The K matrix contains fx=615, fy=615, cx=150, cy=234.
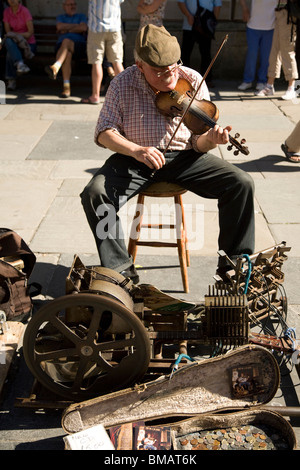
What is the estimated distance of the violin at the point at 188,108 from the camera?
3521 mm

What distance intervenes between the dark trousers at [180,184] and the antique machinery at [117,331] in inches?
16.4

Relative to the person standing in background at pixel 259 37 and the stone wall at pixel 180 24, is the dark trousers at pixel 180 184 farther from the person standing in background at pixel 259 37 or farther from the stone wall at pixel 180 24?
the stone wall at pixel 180 24

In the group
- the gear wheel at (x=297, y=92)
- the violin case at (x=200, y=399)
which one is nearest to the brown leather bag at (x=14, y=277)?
the violin case at (x=200, y=399)

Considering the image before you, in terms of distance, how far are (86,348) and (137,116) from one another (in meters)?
1.52

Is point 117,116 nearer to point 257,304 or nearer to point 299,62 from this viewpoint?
point 257,304

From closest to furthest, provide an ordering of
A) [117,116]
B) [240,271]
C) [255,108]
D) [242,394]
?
[242,394], [240,271], [117,116], [255,108]

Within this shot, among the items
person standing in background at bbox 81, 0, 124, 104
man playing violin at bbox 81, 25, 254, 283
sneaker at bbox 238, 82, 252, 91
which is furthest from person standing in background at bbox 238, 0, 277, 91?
man playing violin at bbox 81, 25, 254, 283

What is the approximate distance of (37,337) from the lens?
9.45ft

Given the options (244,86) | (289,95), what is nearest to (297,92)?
(289,95)

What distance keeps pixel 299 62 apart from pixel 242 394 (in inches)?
301

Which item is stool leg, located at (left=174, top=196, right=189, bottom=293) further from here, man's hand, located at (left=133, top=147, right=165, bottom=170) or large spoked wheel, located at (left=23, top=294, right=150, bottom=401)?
large spoked wheel, located at (left=23, top=294, right=150, bottom=401)

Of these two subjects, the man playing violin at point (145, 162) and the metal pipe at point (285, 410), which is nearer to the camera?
the metal pipe at point (285, 410)

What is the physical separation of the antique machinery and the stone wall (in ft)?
23.0
